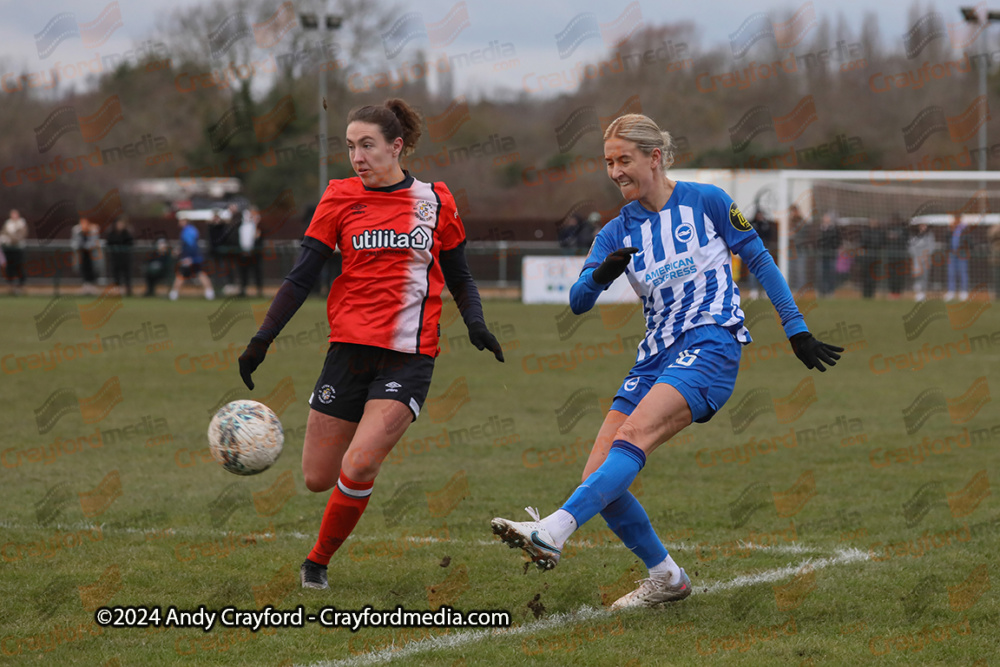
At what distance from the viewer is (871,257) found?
2712 centimetres

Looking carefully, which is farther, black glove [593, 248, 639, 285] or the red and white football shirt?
the red and white football shirt

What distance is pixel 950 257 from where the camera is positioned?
26.2 metres

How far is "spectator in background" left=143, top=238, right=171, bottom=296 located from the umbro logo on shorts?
22.6m

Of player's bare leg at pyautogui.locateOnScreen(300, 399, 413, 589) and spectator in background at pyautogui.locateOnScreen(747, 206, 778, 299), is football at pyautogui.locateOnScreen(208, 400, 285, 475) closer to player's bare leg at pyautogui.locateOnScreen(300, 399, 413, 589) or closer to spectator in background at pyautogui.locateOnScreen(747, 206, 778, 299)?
player's bare leg at pyautogui.locateOnScreen(300, 399, 413, 589)

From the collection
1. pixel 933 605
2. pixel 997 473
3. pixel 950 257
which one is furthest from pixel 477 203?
pixel 933 605

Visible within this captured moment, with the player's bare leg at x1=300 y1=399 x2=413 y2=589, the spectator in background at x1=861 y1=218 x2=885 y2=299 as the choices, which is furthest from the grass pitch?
the spectator in background at x1=861 y1=218 x2=885 y2=299

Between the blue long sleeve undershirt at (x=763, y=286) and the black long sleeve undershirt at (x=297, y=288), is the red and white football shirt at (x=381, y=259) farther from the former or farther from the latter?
the blue long sleeve undershirt at (x=763, y=286)

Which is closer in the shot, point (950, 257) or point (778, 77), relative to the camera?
point (950, 257)

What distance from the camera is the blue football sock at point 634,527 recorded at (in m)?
4.53

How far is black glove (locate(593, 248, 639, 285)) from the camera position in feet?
14.2

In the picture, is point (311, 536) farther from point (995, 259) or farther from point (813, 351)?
point (995, 259)

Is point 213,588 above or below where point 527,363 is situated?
above

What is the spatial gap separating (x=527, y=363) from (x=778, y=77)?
3299 cm

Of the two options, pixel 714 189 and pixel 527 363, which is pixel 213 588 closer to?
pixel 714 189
